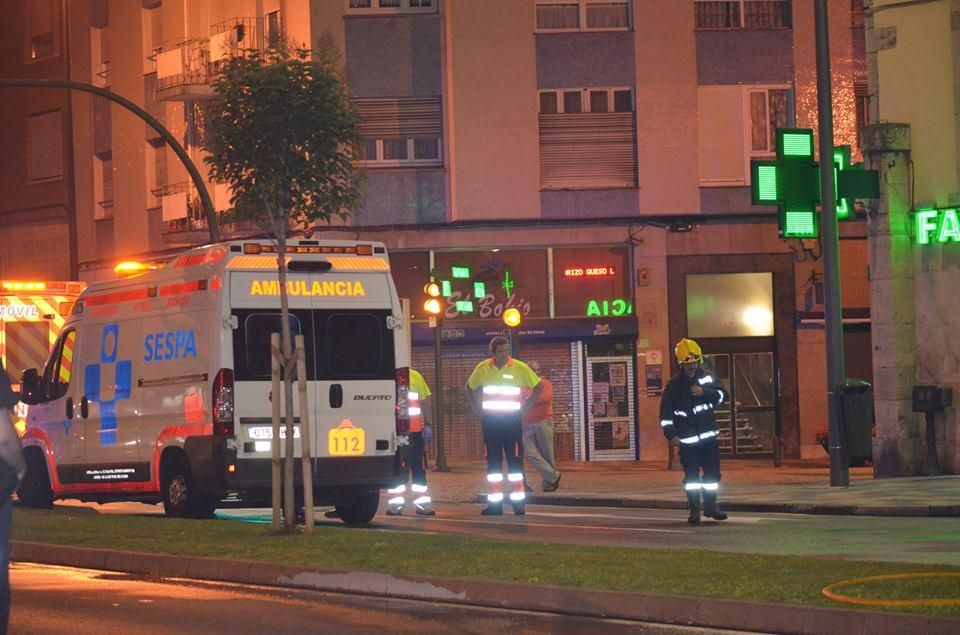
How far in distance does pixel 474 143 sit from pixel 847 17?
7423 mm

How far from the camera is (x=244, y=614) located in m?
11.1

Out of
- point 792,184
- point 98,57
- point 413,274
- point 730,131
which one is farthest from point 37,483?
point 98,57

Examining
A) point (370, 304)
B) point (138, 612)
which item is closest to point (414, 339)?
point (370, 304)

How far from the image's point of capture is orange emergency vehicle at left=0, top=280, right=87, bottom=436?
26156mm

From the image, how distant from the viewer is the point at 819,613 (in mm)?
9750

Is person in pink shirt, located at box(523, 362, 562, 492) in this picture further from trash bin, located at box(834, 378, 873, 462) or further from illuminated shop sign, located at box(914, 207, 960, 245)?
illuminated shop sign, located at box(914, 207, 960, 245)

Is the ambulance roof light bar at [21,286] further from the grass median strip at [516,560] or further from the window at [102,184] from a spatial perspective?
the window at [102,184]

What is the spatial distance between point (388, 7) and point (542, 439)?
13.2 meters

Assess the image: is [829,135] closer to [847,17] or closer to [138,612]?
[847,17]

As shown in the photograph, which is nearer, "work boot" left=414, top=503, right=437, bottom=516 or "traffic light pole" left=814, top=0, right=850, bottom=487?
"work boot" left=414, top=503, right=437, bottom=516

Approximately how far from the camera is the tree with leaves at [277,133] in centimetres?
1656

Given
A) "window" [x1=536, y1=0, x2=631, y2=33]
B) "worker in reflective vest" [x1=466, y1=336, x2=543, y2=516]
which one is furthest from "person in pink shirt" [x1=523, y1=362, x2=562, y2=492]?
"window" [x1=536, y1=0, x2=631, y2=33]

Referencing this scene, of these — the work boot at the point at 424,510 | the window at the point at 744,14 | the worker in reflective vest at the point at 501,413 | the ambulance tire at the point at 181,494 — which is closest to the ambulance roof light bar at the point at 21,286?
the work boot at the point at 424,510

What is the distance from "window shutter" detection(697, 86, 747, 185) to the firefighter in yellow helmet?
17735 mm
